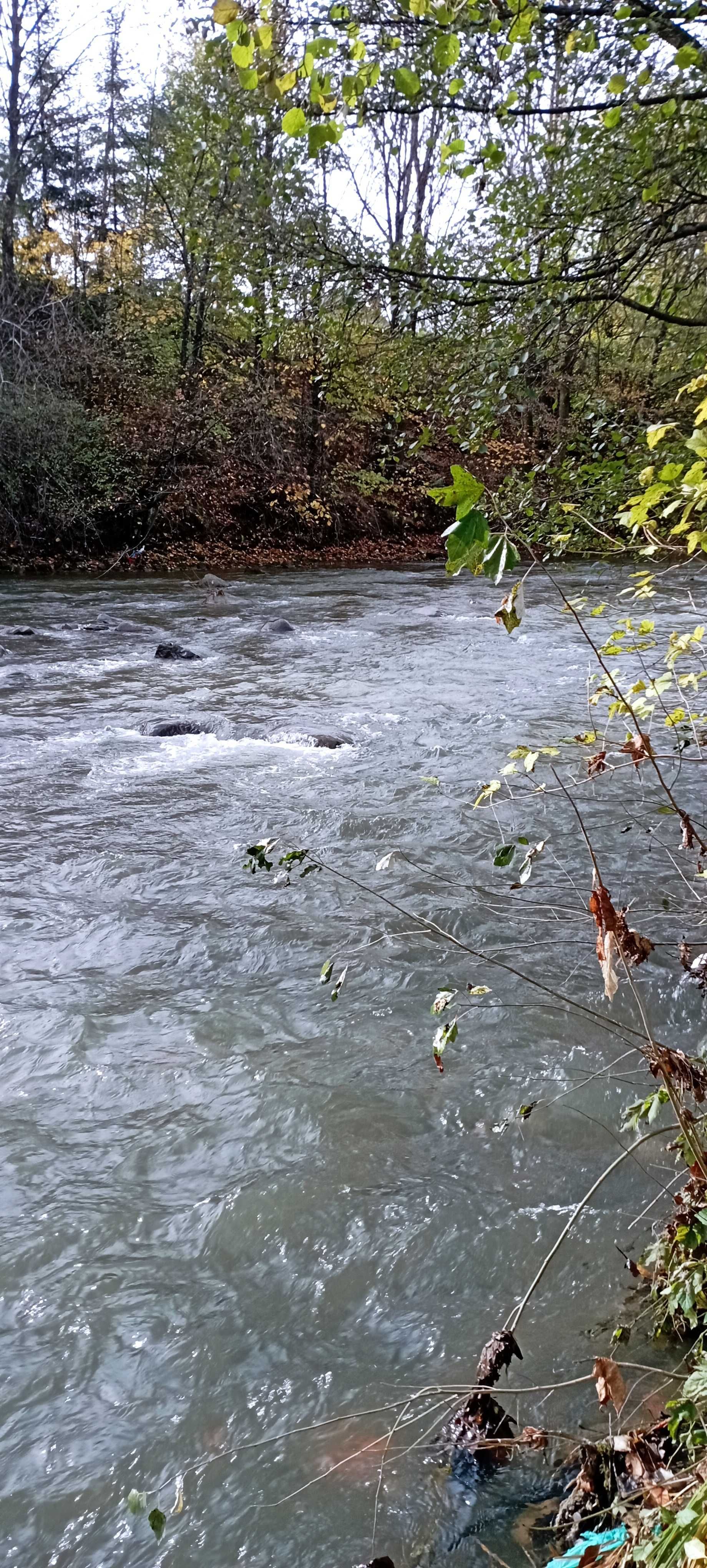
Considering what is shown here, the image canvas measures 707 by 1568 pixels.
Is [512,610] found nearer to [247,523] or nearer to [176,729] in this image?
[176,729]

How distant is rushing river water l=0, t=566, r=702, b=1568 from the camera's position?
234 cm

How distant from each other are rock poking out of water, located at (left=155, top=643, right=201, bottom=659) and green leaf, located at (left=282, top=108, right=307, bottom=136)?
10.1m

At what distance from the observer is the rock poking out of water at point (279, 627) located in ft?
44.8

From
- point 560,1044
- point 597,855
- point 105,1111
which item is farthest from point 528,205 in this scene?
point 105,1111

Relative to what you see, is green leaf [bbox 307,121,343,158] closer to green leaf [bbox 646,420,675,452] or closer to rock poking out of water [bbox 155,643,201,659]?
green leaf [bbox 646,420,675,452]

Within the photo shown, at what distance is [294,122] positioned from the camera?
1.92 m

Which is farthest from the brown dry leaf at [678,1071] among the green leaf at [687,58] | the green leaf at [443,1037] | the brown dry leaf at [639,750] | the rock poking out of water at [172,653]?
the rock poking out of water at [172,653]

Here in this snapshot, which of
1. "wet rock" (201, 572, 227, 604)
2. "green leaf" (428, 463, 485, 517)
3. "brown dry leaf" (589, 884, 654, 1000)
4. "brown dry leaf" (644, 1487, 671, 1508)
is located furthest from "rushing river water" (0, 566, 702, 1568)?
"wet rock" (201, 572, 227, 604)

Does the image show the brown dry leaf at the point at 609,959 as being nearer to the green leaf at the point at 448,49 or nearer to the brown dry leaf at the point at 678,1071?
the brown dry leaf at the point at 678,1071

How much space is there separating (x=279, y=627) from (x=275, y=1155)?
1093 centimetres

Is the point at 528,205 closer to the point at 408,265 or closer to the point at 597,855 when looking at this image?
the point at 408,265

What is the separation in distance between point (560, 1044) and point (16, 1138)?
2.13 m

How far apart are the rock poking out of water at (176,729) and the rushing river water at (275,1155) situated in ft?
3.66

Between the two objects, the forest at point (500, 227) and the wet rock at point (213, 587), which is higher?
the forest at point (500, 227)
